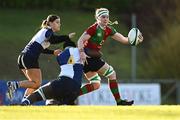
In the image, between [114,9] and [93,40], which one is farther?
[114,9]

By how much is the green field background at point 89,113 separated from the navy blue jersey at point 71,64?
1221 mm

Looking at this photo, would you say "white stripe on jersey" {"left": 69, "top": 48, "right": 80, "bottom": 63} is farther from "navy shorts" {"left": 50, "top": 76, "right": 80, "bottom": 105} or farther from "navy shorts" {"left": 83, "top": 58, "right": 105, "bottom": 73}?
"navy shorts" {"left": 83, "top": 58, "right": 105, "bottom": 73}

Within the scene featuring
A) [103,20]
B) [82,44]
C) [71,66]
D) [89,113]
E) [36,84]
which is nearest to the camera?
[89,113]

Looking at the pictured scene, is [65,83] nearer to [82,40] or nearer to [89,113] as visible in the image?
[82,40]

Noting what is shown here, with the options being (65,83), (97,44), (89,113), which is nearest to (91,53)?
(97,44)

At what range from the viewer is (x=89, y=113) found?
12.1 metres

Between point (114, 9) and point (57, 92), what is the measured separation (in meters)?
21.5

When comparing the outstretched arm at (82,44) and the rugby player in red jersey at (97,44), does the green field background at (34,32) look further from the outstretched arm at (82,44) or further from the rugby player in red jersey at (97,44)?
the outstretched arm at (82,44)

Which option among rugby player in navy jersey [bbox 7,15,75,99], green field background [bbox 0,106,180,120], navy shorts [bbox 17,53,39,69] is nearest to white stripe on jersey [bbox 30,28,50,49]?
rugby player in navy jersey [bbox 7,15,75,99]

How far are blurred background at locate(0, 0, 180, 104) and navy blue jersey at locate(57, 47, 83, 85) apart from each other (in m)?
9.04

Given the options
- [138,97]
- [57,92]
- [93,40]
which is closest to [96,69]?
[93,40]

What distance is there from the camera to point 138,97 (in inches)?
968

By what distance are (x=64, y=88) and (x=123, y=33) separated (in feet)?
54.9

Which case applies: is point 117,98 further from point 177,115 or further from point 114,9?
point 114,9
